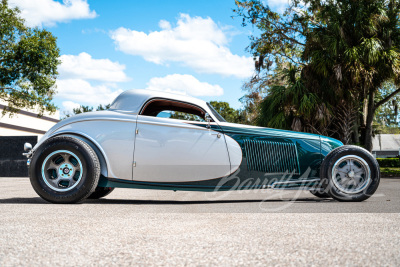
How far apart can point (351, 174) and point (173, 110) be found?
8.06 feet

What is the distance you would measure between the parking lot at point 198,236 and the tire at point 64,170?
43 centimetres

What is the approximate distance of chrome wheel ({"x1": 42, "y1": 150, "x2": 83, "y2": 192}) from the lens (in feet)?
14.9

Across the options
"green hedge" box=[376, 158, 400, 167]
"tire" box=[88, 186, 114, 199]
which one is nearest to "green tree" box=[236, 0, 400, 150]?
"green hedge" box=[376, 158, 400, 167]

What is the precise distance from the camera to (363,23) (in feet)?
53.6

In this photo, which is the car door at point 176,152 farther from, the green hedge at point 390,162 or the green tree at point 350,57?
the green hedge at point 390,162

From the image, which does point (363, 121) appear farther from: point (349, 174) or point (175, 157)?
point (175, 157)

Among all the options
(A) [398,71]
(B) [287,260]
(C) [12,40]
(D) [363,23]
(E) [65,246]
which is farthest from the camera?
(C) [12,40]

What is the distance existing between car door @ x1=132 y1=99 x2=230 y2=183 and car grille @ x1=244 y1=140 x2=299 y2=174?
0.33m

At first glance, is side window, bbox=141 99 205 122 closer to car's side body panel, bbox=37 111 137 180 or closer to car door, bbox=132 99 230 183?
car door, bbox=132 99 230 183

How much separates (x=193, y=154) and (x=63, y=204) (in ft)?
5.31

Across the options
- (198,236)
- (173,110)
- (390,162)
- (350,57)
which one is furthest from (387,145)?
(198,236)

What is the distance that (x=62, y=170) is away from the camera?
4.61 metres

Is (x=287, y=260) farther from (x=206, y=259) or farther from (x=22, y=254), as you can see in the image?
(x=22, y=254)

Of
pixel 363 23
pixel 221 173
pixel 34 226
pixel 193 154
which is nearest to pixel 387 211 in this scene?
pixel 221 173
